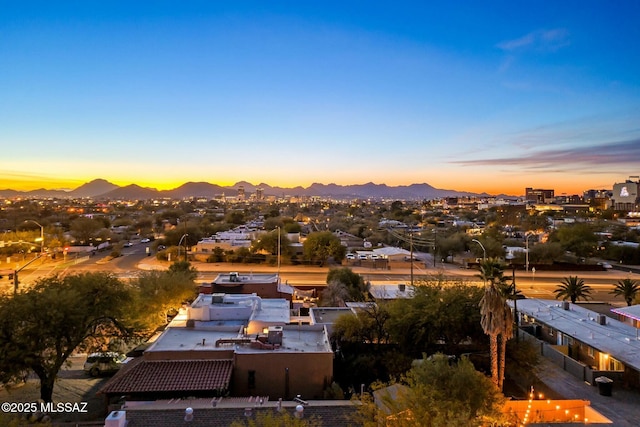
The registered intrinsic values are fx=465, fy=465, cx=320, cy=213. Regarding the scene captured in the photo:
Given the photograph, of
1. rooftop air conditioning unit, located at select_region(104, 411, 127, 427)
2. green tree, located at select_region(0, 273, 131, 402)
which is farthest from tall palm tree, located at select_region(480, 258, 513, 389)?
green tree, located at select_region(0, 273, 131, 402)

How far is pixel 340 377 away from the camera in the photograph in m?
22.3

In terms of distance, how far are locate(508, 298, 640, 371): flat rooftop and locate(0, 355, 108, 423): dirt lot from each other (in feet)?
73.5

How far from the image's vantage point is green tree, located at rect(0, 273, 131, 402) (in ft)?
61.9

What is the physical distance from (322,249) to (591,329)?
36901mm

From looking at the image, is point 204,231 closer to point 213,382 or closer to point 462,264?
point 462,264

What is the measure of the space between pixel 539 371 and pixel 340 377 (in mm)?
9184

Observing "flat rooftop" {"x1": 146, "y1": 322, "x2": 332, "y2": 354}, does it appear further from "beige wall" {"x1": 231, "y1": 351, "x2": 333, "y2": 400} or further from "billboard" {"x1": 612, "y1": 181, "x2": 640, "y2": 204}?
"billboard" {"x1": 612, "y1": 181, "x2": 640, "y2": 204}

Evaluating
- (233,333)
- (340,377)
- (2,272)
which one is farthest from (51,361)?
(2,272)

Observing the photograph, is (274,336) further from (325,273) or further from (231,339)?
(325,273)

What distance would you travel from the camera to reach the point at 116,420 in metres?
14.4

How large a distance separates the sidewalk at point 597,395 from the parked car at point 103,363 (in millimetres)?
20408

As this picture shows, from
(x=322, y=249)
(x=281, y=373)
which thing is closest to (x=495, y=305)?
(x=281, y=373)

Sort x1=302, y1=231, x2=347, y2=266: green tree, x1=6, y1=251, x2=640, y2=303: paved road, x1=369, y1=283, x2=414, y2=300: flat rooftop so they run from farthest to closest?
x1=302, y1=231, x2=347, y2=266: green tree, x1=6, y1=251, x2=640, y2=303: paved road, x1=369, y1=283, x2=414, y2=300: flat rooftop

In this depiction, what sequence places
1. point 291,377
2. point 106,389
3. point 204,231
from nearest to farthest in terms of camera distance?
point 106,389 → point 291,377 → point 204,231
